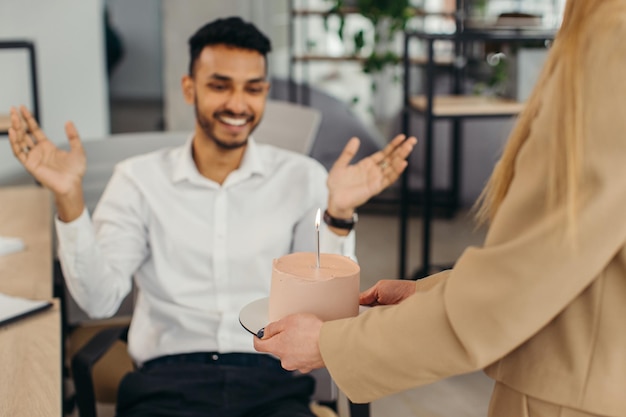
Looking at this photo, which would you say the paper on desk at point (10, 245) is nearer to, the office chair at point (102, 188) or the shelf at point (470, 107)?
the office chair at point (102, 188)

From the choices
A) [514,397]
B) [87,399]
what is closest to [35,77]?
[87,399]

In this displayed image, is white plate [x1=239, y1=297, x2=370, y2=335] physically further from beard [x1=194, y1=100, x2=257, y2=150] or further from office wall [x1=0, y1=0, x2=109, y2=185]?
office wall [x1=0, y1=0, x2=109, y2=185]

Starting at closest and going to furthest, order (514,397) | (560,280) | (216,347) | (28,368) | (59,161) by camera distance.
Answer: (560,280), (514,397), (28,368), (59,161), (216,347)

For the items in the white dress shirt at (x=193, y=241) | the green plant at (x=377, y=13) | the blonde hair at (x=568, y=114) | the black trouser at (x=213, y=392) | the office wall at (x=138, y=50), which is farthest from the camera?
the office wall at (x=138, y=50)

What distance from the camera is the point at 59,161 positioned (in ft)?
5.69

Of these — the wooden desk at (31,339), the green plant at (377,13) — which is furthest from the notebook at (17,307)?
the green plant at (377,13)

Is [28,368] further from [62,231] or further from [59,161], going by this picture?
[59,161]

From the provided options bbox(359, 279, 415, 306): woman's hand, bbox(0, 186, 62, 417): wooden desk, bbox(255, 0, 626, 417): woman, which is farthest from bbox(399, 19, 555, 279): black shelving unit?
bbox(255, 0, 626, 417): woman

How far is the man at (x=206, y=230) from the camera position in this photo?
170 cm

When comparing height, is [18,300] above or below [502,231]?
below

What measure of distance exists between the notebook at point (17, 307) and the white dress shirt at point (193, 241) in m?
0.20

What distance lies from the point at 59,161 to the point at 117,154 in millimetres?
1031

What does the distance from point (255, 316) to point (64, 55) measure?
293 centimetres

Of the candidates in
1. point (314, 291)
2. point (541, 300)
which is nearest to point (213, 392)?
point (314, 291)
